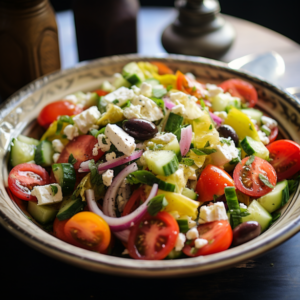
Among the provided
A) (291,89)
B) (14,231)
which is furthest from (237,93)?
(14,231)

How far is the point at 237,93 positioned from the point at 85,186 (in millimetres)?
1640

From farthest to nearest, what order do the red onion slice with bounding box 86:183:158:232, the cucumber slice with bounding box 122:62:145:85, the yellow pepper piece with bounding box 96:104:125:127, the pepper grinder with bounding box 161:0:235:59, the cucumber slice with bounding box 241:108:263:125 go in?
the pepper grinder with bounding box 161:0:235:59, the cucumber slice with bounding box 122:62:145:85, the cucumber slice with bounding box 241:108:263:125, the yellow pepper piece with bounding box 96:104:125:127, the red onion slice with bounding box 86:183:158:232

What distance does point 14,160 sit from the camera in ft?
7.94

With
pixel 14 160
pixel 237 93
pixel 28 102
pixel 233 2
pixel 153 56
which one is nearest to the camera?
pixel 14 160

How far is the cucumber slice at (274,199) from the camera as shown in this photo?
213 centimetres

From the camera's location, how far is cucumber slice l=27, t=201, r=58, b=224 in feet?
6.91

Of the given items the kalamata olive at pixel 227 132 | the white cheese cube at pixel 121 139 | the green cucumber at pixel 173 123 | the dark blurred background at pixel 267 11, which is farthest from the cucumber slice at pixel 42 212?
the dark blurred background at pixel 267 11

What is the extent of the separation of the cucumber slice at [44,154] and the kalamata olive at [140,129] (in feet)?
2.20

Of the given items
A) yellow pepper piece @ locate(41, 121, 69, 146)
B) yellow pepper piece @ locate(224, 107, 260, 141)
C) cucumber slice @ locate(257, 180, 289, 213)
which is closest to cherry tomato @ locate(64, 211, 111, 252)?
yellow pepper piece @ locate(41, 121, 69, 146)

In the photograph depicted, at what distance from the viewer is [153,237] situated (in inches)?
72.8

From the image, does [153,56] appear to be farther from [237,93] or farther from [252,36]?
[252,36]

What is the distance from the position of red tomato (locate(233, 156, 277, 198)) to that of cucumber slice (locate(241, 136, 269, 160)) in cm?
7

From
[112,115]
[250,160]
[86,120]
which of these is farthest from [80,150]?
[250,160]

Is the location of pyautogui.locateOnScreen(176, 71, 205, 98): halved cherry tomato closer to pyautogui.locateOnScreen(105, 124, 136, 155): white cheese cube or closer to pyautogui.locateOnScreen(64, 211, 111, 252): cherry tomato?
pyautogui.locateOnScreen(105, 124, 136, 155): white cheese cube
